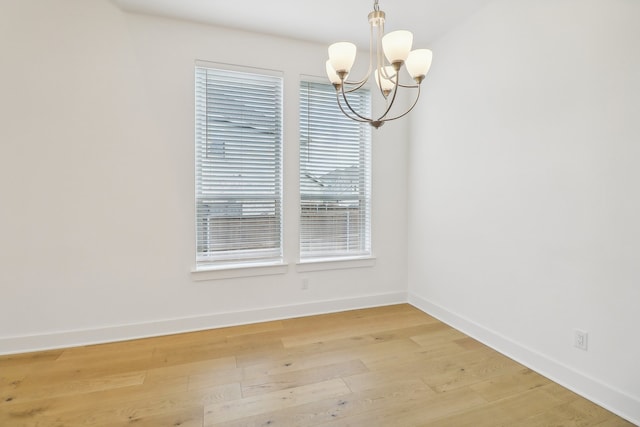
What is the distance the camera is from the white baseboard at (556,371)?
69.5 inches

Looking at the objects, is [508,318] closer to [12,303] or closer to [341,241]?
[341,241]

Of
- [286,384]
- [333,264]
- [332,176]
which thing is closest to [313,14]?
[332,176]

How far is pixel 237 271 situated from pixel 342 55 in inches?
83.2

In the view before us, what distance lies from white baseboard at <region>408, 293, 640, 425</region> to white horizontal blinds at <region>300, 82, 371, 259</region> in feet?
4.00

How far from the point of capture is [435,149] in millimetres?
3201

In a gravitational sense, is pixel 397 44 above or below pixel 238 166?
above

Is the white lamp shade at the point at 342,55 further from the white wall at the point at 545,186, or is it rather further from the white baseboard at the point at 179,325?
the white baseboard at the point at 179,325

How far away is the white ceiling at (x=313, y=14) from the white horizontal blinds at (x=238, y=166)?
A: 17.1 inches

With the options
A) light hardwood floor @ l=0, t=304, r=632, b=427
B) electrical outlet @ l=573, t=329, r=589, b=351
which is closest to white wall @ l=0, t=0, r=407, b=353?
light hardwood floor @ l=0, t=304, r=632, b=427

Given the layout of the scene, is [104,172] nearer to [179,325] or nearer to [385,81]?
[179,325]

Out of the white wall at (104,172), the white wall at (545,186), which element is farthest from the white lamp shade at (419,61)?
the white wall at (104,172)

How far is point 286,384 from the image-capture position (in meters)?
2.07

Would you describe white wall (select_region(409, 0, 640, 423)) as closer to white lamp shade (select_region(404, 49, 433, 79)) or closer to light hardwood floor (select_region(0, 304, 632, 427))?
light hardwood floor (select_region(0, 304, 632, 427))

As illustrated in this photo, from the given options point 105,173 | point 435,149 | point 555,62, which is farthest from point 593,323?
point 105,173
